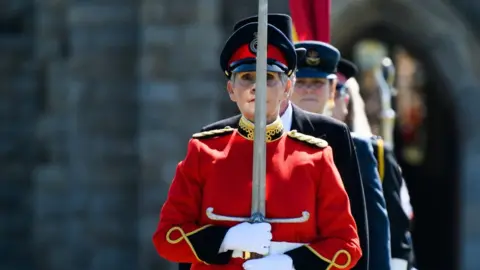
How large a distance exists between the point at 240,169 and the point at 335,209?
1.02 ft

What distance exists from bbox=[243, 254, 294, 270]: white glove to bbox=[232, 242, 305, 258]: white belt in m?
0.04

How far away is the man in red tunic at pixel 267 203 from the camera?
4016 millimetres

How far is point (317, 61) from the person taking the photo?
5391 millimetres

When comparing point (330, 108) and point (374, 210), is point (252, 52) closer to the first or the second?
point (374, 210)

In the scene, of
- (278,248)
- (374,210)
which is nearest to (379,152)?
(374,210)

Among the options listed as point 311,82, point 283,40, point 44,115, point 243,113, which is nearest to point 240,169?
point 243,113

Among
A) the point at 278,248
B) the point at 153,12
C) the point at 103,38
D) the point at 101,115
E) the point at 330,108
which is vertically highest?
the point at 153,12

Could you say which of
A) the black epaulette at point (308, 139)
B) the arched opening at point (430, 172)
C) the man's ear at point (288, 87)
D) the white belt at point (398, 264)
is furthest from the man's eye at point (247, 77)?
the arched opening at point (430, 172)

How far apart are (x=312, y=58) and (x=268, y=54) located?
4.04 feet

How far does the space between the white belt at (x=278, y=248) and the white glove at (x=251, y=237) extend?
55 mm

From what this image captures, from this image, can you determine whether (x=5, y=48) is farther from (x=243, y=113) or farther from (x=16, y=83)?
(x=243, y=113)

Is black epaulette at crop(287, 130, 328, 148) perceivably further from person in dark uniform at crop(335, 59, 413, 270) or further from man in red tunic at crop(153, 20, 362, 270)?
person in dark uniform at crop(335, 59, 413, 270)

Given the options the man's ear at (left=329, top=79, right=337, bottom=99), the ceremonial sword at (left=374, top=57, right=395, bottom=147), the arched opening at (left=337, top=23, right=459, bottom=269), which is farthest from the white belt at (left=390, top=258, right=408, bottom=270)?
the arched opening at (left=337, top=23, right=459, bottom=269)

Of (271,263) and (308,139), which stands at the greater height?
(308,139)
